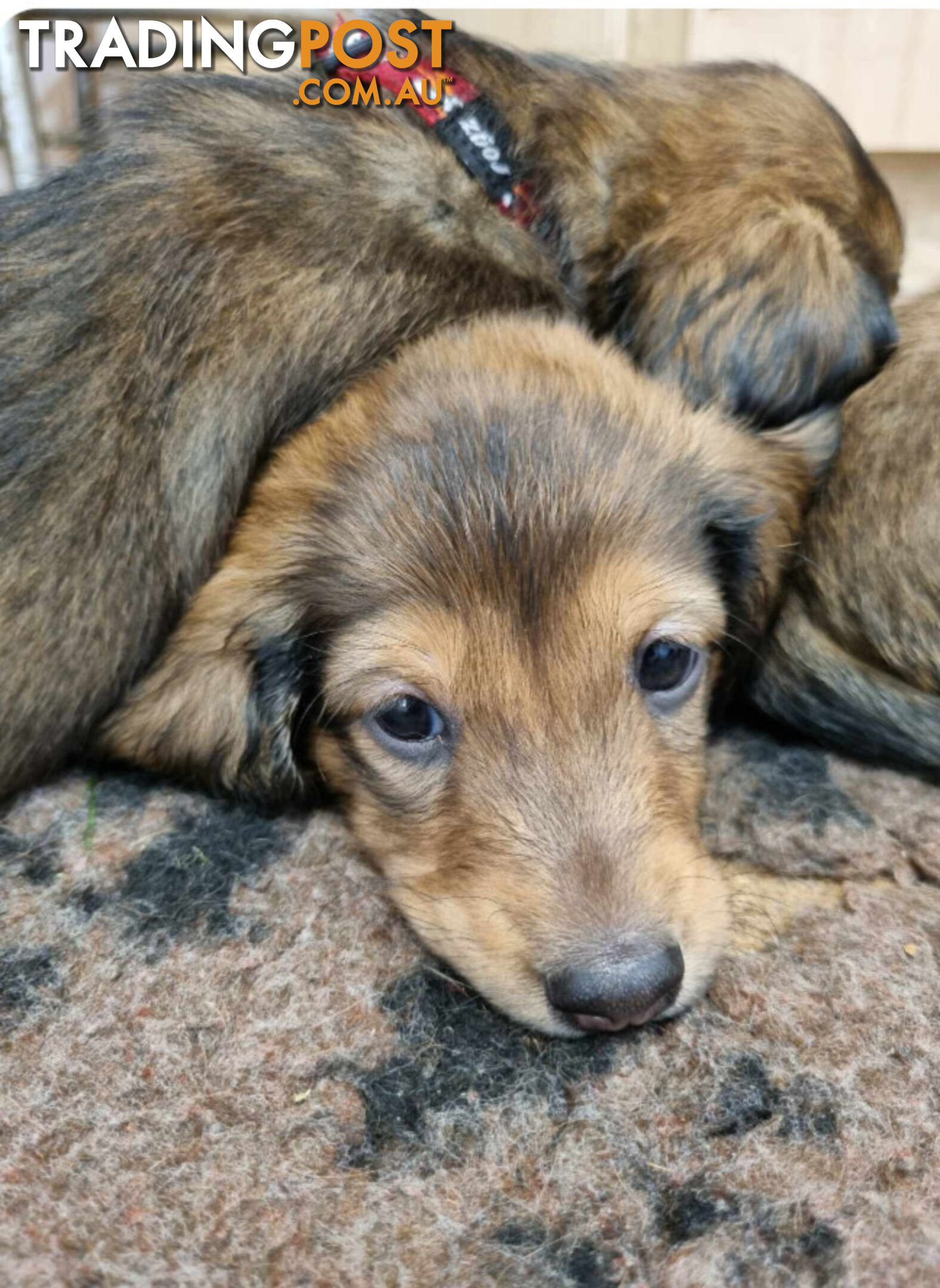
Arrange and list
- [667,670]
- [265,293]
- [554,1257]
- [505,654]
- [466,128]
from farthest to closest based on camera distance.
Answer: [466,128]
[265,293]
[667,670]
[505,654]
[554,1257]

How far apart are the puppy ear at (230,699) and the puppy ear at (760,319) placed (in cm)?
73

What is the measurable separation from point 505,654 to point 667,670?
10.4 inches

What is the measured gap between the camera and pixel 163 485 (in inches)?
71.1

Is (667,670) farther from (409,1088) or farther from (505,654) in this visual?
(409,1088)

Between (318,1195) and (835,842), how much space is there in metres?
0.92

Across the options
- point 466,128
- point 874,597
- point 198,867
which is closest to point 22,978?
point 198,867

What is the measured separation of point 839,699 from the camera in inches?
75.4

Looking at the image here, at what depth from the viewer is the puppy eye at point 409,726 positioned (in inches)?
64.2

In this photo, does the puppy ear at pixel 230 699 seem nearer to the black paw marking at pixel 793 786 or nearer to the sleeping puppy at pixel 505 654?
the sleeping puppy at pixel 505 654

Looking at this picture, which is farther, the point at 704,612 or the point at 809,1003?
the point at 704,612

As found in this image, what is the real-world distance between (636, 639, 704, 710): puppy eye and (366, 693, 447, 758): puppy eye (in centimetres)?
28

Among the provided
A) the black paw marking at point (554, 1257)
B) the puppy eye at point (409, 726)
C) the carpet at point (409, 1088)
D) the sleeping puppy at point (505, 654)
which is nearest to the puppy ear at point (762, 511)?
the sleeping puppy at point (505, 654)

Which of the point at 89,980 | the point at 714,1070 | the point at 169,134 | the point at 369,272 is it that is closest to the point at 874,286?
the point at 369,272

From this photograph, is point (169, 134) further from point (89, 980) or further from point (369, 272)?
point (89, 980)
